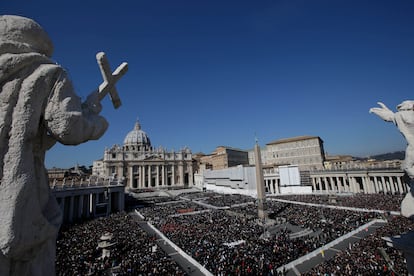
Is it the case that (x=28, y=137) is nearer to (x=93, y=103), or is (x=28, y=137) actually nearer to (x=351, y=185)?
(x=93, y=103)

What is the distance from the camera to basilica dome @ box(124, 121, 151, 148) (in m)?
89.0

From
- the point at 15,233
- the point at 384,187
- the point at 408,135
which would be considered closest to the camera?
the point at 15,233

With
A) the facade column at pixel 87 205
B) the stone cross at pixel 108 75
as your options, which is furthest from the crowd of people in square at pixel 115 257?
the facade column at pixel 87 205

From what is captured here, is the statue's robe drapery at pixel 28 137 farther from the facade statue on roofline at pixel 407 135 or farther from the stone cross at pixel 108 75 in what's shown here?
the facade statue on roofline at pixel 407 135

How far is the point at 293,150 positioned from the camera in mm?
71312

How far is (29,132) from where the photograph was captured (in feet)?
7.11

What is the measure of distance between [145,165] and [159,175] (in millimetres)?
6727

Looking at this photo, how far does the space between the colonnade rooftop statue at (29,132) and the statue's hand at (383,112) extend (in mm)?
6333

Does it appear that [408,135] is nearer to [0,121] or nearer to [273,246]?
[0,121]

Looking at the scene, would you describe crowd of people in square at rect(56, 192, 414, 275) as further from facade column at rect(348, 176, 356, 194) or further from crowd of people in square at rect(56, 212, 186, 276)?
facade column at rect(348, 176, 356, 194)

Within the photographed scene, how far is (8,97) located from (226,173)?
194ft

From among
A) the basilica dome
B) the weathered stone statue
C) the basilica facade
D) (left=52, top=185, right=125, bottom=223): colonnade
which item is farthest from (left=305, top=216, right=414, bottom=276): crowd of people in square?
the basilica dome

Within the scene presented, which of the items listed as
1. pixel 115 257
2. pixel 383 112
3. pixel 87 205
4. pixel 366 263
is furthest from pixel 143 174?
pixel 383 112

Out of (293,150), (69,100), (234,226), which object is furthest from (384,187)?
(69,100)
